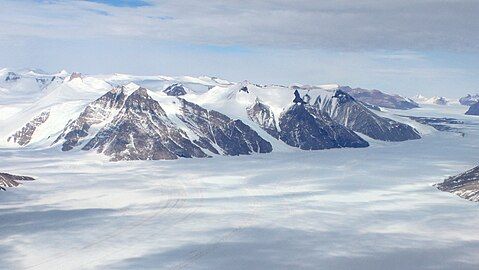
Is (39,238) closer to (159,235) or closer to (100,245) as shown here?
(100,245)

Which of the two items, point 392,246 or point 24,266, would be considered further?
point 392,246

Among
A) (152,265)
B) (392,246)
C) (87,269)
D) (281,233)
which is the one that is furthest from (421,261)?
(87,269)

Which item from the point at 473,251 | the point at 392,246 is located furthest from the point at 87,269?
the point at 473,251

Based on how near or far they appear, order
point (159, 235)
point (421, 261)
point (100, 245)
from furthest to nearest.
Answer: point (159, 235), point (100, 245), point (421, 261)

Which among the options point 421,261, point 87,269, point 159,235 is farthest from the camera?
point 159,235

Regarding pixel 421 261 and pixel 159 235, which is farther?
pixel 159 235

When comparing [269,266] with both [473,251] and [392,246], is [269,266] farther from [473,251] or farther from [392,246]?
[473,251]

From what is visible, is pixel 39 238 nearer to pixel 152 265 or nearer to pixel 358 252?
pixel 152 265

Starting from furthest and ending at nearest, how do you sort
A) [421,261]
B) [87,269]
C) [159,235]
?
[159,235], [421,261], [87,269]

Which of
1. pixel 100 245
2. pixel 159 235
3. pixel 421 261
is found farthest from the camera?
pixel 159 235
